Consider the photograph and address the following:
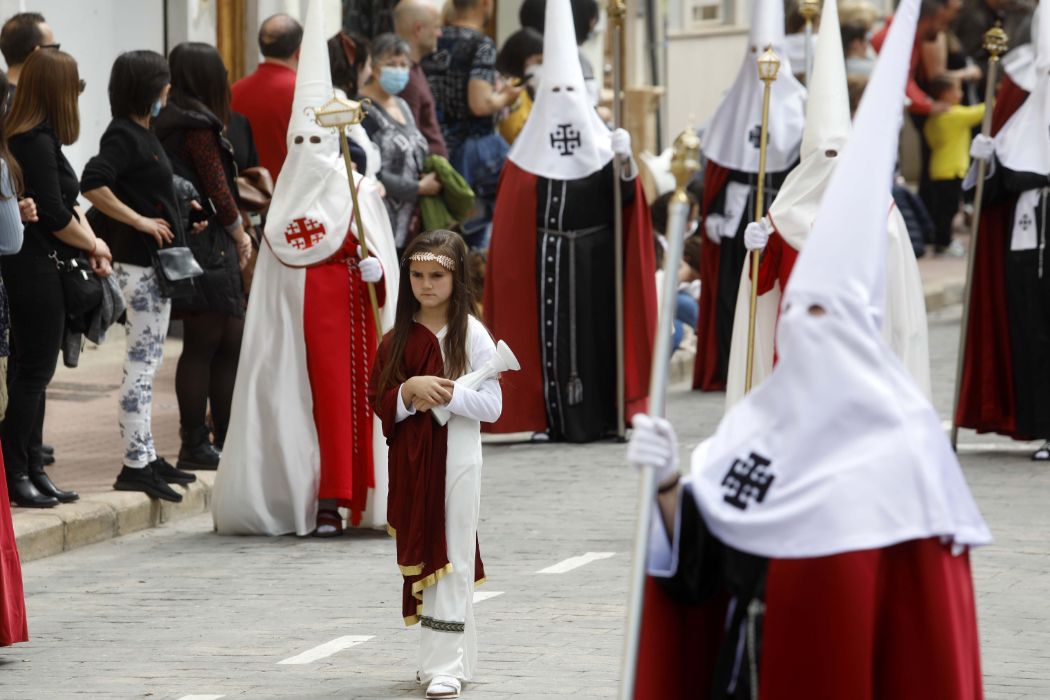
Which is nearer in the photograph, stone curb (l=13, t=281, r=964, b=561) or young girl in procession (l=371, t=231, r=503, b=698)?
young girl in procession (l=371, t=231, r=503, b=698)

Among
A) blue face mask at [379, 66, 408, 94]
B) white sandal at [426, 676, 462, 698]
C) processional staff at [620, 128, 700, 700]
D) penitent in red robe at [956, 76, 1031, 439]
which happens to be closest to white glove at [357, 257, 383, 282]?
white sandal at [426, 676, 462, 698]

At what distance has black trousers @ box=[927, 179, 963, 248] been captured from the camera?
20828mm

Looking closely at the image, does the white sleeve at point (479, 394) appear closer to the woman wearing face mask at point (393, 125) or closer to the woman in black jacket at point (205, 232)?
the woman in black jacket at point (205, 232)

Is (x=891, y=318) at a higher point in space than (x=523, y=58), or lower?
lower

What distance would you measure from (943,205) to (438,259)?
15273 millimetres

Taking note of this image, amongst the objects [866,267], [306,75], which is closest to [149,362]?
[306,75]

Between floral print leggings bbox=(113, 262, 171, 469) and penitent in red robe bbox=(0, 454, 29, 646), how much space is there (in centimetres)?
248

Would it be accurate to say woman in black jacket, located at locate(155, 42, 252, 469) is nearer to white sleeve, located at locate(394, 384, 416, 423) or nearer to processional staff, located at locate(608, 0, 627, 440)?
processional staff, located at locate(608, 0, 627, 440)

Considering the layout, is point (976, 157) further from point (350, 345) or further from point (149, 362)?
point (149, 362)

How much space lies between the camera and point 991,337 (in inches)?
444

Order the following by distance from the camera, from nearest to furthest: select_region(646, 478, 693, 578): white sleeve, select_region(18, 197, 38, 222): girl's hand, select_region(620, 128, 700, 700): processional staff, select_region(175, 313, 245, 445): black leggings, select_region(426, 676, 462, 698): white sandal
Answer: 1. select_region(620, 128, 700, 700): processional staff
2. select_region(646, 478, 693, 578): white sleeve
3. select_region(426, 676, 462, 698): white sandal
4. select_region(18, 197, 38, 222): girl's hand
5. select_region(175, 313, 245, 445): black leggings

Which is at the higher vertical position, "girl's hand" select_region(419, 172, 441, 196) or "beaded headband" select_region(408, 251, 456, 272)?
"beaded headband" select_region(408, 251, 456, 272)

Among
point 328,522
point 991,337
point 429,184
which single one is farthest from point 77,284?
point 991,337

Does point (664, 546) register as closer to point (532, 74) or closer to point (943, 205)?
point (532, 74)
